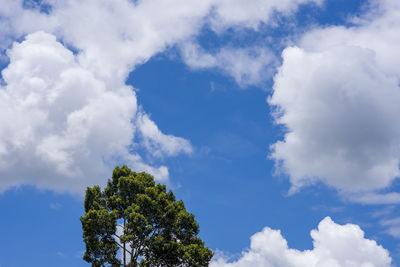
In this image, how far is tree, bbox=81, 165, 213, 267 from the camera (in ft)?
112

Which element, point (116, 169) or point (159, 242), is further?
point (116, 169)

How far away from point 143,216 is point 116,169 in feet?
20.8

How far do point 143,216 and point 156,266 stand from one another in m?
5.41

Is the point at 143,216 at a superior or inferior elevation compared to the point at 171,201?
inferior

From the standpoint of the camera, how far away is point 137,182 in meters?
36.1

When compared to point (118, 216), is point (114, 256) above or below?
below

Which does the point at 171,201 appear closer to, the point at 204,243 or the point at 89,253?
the point at 204,243

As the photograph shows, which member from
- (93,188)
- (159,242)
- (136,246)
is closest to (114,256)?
(136,246)

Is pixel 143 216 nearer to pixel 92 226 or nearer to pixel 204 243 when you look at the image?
pixel 92 226

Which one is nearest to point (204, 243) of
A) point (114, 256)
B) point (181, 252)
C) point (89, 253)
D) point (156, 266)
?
point (181, 252)

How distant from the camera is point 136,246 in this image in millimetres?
34656

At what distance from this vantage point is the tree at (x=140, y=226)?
112ft

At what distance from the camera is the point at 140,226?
1340 inches

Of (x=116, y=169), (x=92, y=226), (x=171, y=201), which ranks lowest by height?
(x=92, y=226)
